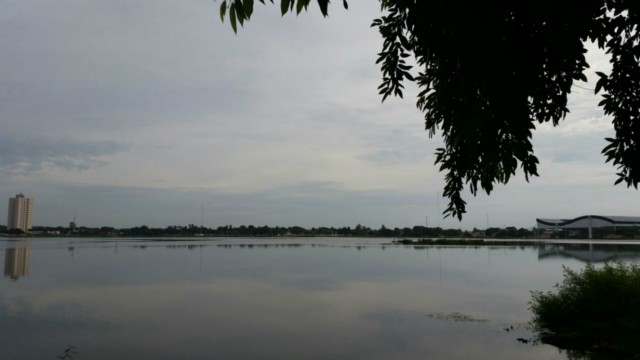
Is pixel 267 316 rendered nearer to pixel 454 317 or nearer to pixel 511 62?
pixel 454 317

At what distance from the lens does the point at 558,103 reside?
3633mm

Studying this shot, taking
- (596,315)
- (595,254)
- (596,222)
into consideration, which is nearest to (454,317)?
(596,315)

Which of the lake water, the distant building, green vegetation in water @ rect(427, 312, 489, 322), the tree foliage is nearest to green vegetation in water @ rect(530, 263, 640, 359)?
the lake water

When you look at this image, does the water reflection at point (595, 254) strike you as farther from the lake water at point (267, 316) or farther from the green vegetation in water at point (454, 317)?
the green vegetation in water at point (454, 317)

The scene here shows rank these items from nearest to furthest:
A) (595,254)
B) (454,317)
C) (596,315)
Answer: (596,315) → (454,317) → (595,254)

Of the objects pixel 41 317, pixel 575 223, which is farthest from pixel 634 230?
pixel 41 317

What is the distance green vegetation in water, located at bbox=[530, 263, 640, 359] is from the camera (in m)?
14.1

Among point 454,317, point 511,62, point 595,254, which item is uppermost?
point 511,62

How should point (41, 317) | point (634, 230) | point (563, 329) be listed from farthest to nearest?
point (634, 230)
point (41, 317)
point (563, 329)

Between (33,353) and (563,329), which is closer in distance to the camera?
(33,353)

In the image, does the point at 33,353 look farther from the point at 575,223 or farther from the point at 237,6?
the point at 575,223

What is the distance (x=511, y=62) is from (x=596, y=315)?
15.6 m

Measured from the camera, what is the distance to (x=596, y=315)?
1540cm

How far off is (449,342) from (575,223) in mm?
140777
